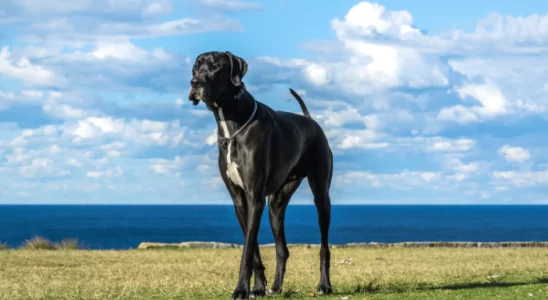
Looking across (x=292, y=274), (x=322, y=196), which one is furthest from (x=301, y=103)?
(x=292, y=274)

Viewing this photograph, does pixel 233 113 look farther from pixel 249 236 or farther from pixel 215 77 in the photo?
pixel 249 236

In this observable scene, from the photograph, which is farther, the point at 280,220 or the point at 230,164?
the point at 280,220

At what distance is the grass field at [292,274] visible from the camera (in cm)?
1367

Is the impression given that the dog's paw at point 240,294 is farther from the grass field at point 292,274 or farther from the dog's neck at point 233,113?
the dog's neck at point 233,113

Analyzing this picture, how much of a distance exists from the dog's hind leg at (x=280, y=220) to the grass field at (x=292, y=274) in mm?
391

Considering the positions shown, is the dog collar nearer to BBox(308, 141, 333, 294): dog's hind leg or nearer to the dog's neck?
the dog's neck

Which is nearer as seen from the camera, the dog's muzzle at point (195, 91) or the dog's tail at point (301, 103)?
the dog's muzzle at point (195, 91)

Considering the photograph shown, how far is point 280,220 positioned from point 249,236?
5.49 ft

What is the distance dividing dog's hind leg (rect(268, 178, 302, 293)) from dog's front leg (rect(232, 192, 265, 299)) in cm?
143

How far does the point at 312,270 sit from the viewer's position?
2056 cm

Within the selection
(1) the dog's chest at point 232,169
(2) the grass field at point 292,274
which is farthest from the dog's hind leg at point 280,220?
(1) the dog's chest at point 232,169

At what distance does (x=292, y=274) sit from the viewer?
62.5 ft

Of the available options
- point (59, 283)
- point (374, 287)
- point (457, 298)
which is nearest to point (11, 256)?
point (59, 283)

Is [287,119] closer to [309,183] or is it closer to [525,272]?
[309,183]
